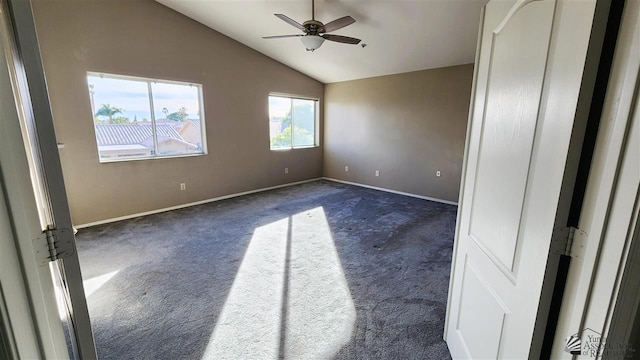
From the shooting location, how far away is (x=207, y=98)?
177 inches

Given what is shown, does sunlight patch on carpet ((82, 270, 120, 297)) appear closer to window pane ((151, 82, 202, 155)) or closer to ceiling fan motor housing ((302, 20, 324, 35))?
window pane ((151, 82, 202, 155))

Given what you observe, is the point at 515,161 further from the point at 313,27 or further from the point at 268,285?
the point at 313,27

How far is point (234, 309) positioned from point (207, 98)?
3636 millimetres

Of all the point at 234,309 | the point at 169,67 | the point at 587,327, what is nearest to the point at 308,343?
the point at 234,309

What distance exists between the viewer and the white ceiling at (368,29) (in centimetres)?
304

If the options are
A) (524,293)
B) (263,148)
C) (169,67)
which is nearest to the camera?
(524,293)

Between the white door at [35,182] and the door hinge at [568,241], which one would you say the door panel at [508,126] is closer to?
the door hinge at [568,241]

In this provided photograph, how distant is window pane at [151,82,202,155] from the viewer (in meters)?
4.07

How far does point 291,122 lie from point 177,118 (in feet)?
8.10

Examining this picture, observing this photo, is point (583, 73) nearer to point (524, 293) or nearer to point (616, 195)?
point (616, 195)

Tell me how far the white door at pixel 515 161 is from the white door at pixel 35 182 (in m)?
1.39

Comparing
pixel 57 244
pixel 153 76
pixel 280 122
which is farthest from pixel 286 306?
pixel 280 122

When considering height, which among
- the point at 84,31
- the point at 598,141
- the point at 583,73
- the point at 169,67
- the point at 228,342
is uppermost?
the point at 84,31

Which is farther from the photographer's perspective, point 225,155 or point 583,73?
point 225,155
